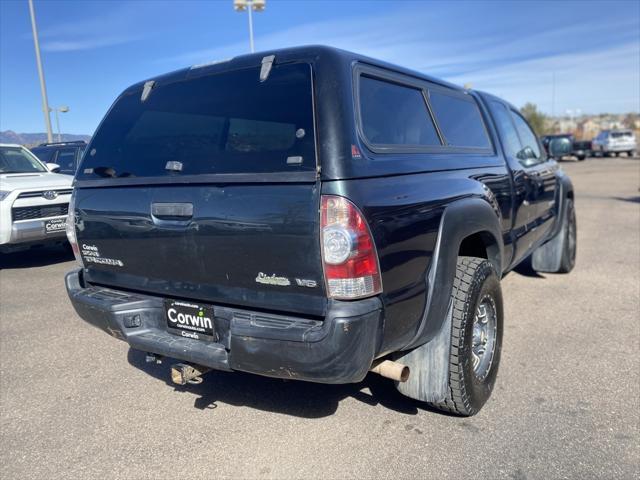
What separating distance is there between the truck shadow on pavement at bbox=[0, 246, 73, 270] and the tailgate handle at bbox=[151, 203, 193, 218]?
19.6ft

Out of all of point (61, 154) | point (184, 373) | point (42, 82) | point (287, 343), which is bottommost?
point (184, 373)

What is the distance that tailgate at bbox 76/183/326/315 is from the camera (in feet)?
7.68

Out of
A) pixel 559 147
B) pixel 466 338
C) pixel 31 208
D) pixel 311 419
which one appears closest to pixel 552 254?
pixel 559 147

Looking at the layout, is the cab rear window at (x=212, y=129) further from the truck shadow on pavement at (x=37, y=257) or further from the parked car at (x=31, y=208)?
the truck shadow on pavement at (x=37, y=257)

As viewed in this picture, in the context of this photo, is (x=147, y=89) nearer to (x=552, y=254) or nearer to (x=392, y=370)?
(x=392, y=370)

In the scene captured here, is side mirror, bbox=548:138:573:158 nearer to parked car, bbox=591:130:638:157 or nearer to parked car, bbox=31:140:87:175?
parked car, bbox=31:140:87:175

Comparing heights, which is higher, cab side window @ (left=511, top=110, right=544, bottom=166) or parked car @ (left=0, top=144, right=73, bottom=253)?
cab side window @ (left=511, top=110, right=544, bottom=166)

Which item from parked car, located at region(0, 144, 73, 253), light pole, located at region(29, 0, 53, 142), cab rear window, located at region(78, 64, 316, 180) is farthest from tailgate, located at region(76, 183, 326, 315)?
light pole, located at region(29, 0, 53, 142)

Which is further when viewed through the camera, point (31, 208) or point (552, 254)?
point (31, 208)

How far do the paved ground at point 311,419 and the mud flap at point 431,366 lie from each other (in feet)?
0.79

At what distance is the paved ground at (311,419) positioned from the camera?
8.95 feet

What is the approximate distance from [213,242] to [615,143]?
4035 cm

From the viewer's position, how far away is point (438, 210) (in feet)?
9.27

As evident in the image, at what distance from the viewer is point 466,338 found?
2986 mm
